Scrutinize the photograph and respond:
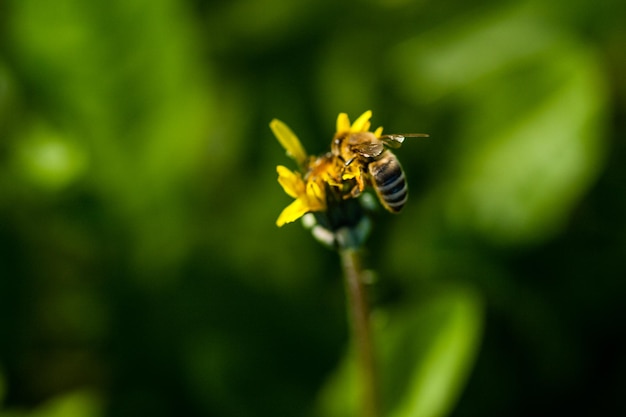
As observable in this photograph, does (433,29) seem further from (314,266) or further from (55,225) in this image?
(55,225)

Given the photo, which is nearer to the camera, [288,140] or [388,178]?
[388,178]

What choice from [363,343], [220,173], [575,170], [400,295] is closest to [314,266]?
[400,295]

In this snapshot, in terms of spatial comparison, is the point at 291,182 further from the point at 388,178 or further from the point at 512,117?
the point at 512,117

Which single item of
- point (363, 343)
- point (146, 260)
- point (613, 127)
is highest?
point (146, 260)

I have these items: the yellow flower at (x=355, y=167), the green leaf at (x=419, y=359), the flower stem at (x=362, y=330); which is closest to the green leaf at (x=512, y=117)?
the green leaf at (x=419, y=359)

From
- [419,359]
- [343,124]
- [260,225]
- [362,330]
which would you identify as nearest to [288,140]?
[343,124]

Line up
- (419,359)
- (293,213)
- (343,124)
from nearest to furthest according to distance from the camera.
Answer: (293,213) < (343,124) < (419,359)

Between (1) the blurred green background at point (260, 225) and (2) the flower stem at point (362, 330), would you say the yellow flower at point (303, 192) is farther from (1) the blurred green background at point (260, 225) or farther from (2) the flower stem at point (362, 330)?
(1) the blurred green background at point (260, 225)

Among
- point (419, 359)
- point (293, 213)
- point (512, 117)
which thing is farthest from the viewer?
point (512, 117)
